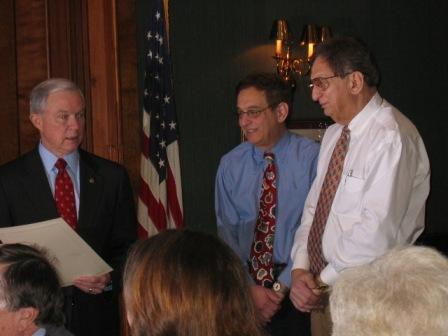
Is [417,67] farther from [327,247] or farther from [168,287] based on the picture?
[168,287]

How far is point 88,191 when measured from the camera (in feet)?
9.15

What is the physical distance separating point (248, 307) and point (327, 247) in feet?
4.18

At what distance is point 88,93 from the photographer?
4.36 meters

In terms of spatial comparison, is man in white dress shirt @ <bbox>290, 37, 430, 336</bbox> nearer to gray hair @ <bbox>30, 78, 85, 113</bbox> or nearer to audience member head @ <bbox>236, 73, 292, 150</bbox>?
audience member head @ <bbox>236, 73, 292, 150</bbox>

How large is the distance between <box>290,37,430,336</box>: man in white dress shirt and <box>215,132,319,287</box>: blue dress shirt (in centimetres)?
29

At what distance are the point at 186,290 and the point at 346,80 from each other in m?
1.56

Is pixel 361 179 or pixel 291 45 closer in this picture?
pixel 361 179

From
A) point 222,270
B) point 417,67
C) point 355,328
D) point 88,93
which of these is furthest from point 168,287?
point 417,67

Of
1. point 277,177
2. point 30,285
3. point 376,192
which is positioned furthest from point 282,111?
point 30,285

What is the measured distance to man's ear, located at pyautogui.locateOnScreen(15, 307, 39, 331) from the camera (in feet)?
6.48

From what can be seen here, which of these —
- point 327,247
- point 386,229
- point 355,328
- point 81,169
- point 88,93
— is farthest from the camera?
point 88,93

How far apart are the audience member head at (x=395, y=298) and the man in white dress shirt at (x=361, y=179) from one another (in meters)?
1.09

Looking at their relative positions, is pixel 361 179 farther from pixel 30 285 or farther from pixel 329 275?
pixel 30 285

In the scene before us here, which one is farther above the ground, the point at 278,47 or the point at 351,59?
the point at 278,47
